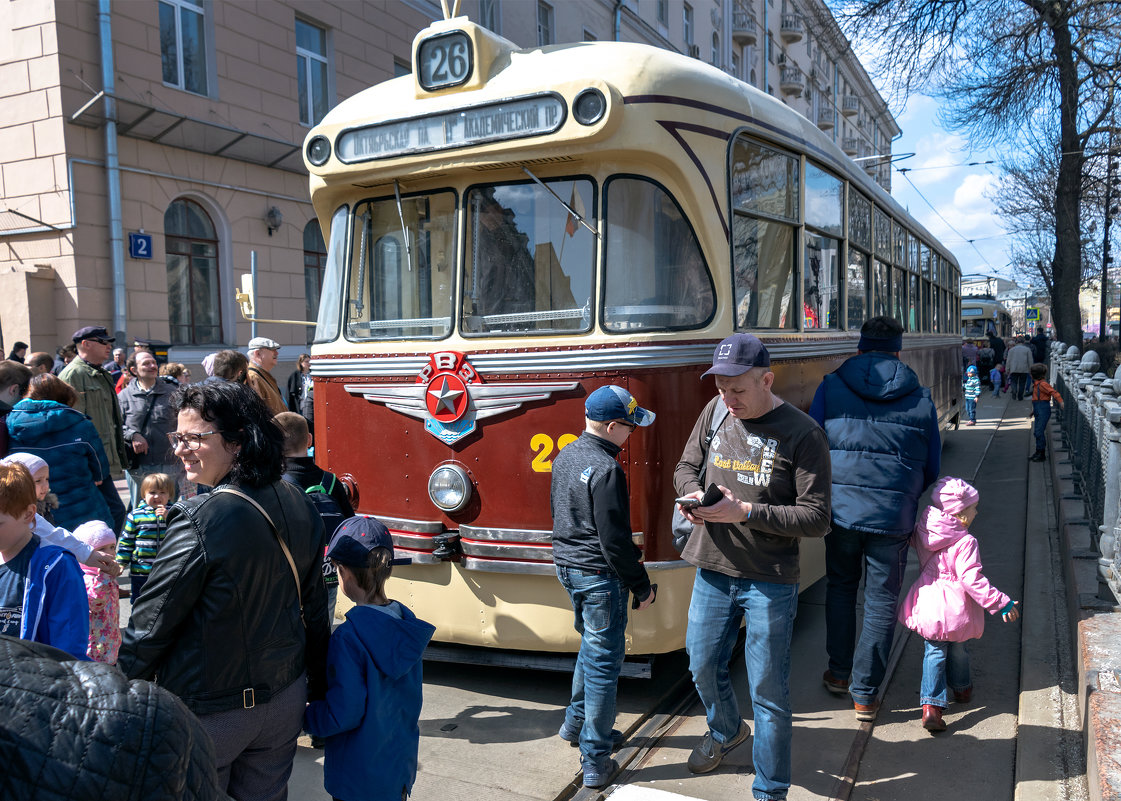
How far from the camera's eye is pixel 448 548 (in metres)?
4.52

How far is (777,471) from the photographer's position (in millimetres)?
3357

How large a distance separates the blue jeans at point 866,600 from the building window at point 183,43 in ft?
41.8

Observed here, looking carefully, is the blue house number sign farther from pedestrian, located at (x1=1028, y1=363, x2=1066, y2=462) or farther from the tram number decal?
pedestrian, located at (x1=1028, y1=363, x2=1066, y2=462)

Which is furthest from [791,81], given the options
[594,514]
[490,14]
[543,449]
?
[594,514]

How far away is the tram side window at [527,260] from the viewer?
4402mm

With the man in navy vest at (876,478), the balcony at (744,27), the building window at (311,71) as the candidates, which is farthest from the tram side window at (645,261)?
the balcony at (744,27)

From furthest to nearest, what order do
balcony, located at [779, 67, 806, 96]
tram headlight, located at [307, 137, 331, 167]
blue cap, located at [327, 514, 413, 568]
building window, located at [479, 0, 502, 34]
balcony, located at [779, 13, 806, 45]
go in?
balcony, located at [779, 67, 806, 96]
balcony, located at [779, 13, 806, 45]
building window, located at [479, 0, 502, 34]
tram headlight, located at [307, 137, 331, 167]
blue cap, located at [327, 514, 413, 568]

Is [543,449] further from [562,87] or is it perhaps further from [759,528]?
[562,87]

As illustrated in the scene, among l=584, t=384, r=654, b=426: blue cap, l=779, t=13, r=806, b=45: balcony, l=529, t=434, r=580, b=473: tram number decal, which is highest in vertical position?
l=779, t=13, r=806, b=45: balcony

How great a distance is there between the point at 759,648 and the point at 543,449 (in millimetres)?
1474

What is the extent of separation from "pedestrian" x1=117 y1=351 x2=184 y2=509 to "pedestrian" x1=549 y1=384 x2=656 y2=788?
14.4 ft

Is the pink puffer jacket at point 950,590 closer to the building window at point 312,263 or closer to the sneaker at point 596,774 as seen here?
the sneaker at point 596,774

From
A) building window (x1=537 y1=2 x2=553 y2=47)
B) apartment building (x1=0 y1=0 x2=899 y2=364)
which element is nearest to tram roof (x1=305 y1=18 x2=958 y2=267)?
apartment building (x1=0 y1=0 x2=899 y2=364)

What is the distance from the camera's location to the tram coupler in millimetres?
4512
